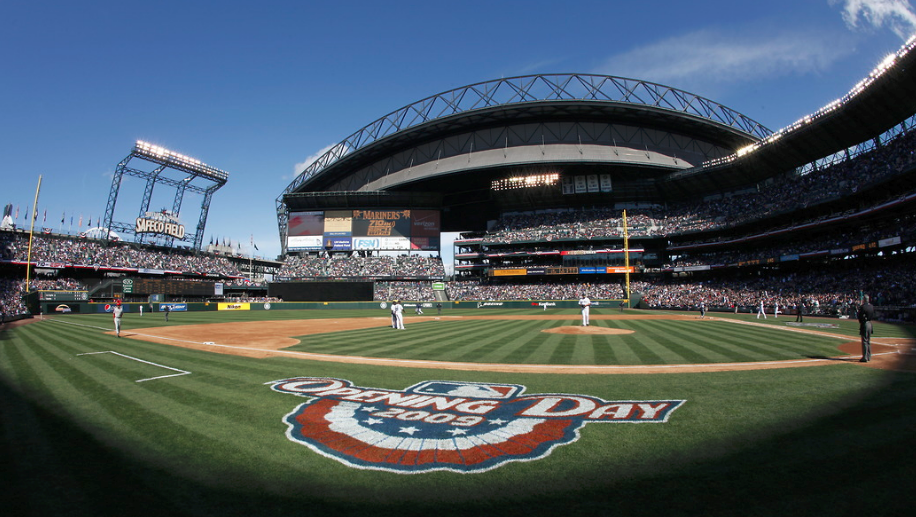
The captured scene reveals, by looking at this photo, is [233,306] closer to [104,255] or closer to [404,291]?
[104,255]

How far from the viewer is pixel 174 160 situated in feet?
204

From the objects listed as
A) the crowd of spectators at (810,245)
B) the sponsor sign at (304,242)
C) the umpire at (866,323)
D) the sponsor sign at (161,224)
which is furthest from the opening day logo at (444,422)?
the sponsor sign at (161,224)

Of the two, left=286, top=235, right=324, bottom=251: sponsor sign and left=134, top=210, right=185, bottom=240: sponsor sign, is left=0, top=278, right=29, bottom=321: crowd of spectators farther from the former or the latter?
left=286, top=235, right=324, bottom=251: sponsor sign

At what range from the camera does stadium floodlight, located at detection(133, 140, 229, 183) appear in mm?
58406

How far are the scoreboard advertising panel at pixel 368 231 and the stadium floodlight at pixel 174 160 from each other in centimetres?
1518

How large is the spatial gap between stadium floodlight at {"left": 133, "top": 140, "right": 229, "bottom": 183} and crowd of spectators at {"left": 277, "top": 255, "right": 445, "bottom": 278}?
19.2 meters

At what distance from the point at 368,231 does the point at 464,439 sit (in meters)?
67.1

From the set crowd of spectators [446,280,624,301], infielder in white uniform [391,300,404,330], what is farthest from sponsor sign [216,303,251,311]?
infielder in white uniform [391,300,404,330]

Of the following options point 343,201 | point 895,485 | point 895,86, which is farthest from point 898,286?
point 343,201

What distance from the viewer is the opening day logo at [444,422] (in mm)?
4445

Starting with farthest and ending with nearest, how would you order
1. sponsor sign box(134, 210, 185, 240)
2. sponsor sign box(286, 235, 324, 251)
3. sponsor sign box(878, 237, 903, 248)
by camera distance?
sponsor sign box(286, 235, 324, 251)
sponsor sign box(134, 210, 185, 240)
sponsor sign box(878, 237, 903, 248)

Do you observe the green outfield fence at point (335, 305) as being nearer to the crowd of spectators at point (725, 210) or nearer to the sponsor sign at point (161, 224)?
the crowd of spectators at point (725, 210)

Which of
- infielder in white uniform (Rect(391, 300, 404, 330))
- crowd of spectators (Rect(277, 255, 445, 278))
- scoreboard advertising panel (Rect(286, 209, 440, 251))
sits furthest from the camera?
scoreboard advertising panel (Rect(286, 209, 440, 251))

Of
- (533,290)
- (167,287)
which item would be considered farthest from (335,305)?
(533,290)
